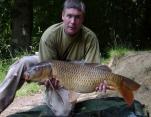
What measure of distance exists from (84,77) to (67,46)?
760 millimetres

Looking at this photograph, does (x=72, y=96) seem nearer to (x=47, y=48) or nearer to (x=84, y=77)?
(x=47, y=48)

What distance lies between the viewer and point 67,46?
16.2ft

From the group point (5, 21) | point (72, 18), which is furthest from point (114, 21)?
point (72, 18)

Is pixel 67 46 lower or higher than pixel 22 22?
higher

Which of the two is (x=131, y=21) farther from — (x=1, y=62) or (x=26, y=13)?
(x=1, y=62)

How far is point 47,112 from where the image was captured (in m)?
5.09

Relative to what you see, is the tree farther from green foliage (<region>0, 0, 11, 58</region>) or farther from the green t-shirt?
the green t-shirt

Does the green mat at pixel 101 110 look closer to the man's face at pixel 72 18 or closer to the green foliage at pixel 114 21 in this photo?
the man's face at pixel 72 18

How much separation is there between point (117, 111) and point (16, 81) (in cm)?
104

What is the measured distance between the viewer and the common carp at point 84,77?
4.21 m

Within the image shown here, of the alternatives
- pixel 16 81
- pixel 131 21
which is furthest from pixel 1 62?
pixel 131 21

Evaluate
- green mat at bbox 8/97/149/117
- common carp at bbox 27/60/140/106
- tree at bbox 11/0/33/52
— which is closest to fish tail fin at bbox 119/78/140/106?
common carp at bbox 27/60/140/106

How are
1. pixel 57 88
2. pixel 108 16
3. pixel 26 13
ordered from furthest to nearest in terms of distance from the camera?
1. pixel 108 16
2. pixel 26 13
3. pixel 57 88

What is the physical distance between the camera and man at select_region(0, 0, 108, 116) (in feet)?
15.2
